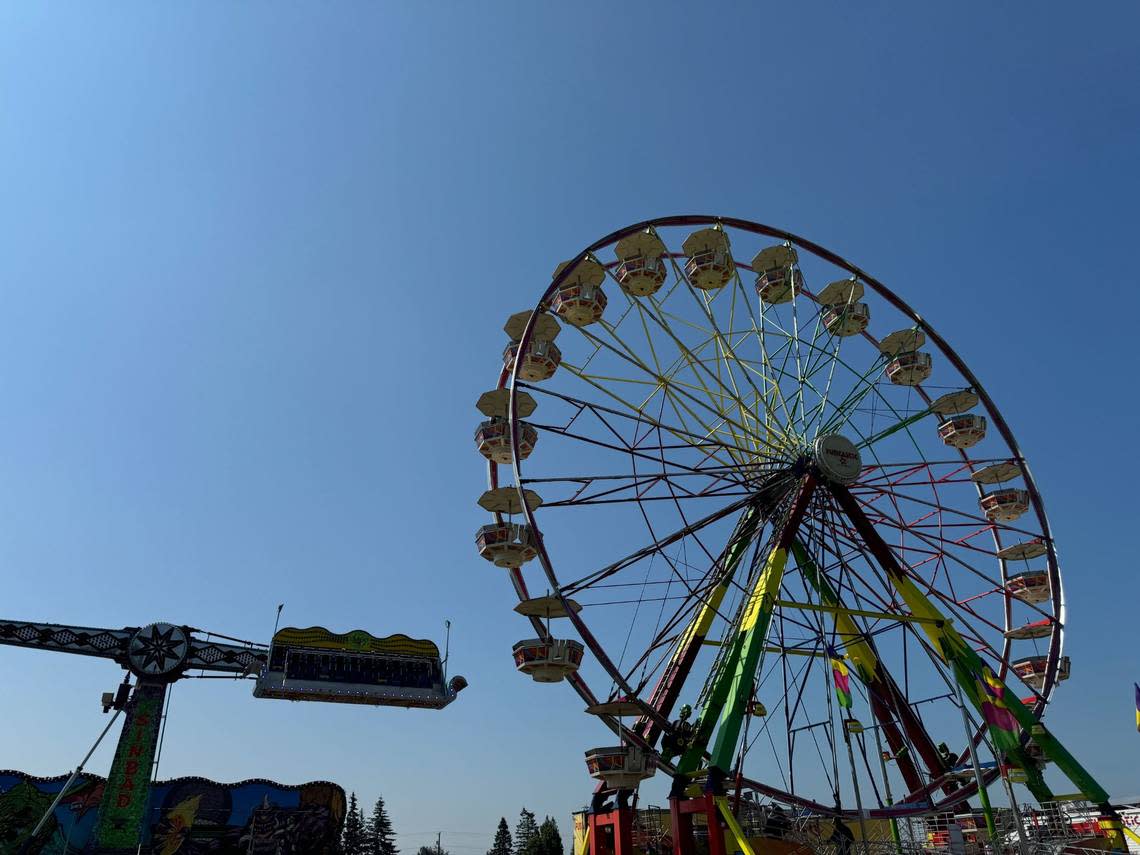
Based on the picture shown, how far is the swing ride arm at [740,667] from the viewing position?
59.2 ft

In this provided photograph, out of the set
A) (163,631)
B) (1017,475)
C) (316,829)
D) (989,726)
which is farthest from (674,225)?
(316,829)

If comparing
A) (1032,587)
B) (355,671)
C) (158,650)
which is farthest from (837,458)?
(158,650)

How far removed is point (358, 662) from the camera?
35969 millimetres

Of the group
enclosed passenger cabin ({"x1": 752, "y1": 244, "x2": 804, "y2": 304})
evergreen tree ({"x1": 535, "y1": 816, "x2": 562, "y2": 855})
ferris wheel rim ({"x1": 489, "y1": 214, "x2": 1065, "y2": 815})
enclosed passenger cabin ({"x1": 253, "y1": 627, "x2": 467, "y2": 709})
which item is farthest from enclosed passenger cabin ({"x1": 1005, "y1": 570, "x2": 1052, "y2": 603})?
evergreen tree ({"x1": 535, "y1": 816, "x2": 562, "y2": 855})

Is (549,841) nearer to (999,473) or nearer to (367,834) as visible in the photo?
(367,834)

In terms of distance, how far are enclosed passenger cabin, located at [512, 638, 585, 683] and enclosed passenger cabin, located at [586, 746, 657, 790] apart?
1878 millimetres

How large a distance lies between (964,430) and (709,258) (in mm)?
9539

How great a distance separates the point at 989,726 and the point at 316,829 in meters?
27.4

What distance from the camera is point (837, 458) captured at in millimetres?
21922

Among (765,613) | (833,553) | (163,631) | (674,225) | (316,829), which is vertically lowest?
(316,829)

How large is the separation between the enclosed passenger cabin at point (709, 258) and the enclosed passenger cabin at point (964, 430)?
845cm

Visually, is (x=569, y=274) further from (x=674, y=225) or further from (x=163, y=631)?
(x=163, y=631)

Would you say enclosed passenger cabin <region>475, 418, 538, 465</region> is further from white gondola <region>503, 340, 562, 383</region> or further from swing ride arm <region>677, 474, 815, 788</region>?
swing ride arm <region>677, 474, 815, 788</region>

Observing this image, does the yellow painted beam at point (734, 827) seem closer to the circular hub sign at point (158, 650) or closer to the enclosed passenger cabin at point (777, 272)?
the enclosed passenger cabin at point (777, 272)
